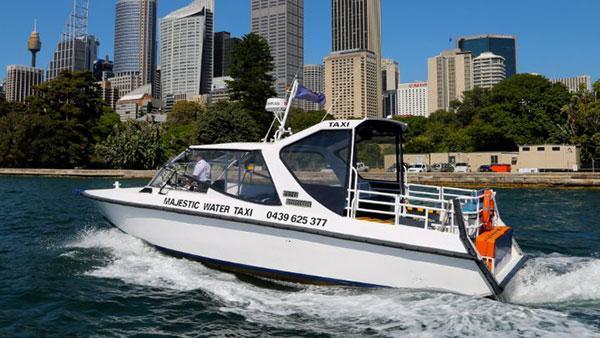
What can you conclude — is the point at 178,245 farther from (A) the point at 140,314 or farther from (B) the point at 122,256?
(A) the point at 140,314

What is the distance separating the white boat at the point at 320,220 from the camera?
6.95 meters

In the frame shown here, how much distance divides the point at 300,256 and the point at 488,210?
10.4 ft

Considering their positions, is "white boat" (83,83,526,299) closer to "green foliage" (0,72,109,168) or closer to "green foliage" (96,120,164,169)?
"green foliage" (96,120,164,169)

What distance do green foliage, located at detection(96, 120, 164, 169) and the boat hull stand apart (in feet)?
166

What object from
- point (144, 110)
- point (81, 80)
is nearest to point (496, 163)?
point (81, 80)

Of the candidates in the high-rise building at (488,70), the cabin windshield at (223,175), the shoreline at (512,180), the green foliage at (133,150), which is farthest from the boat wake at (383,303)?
the high-rise building at (488,70)

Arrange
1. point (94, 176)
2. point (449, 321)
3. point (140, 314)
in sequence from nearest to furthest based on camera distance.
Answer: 1. point (449, 321)
2. point (140, 314)
3. point (94, 176)

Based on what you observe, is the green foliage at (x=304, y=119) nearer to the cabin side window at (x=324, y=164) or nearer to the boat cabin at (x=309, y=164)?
the boat cabin at (x=309, y=164)

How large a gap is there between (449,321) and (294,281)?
8.63ft

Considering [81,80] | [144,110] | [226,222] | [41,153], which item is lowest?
[226,222]

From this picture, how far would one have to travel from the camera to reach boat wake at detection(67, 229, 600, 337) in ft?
19.4

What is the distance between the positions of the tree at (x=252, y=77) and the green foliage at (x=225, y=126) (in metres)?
5.07

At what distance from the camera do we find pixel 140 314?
22.1 feet

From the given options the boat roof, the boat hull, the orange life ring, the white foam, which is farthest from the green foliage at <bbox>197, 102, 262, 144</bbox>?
the white foam
